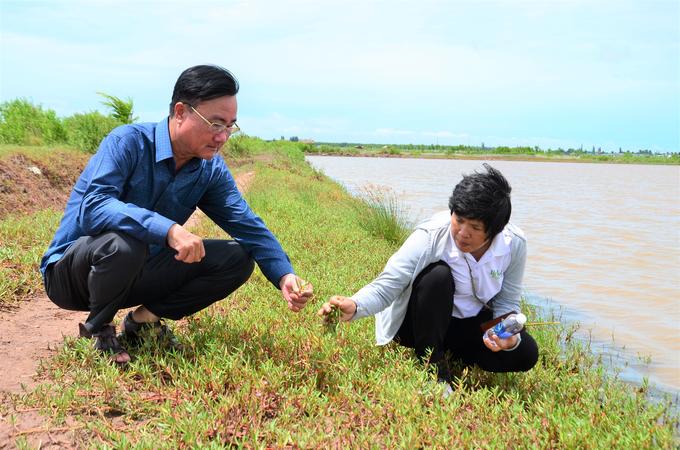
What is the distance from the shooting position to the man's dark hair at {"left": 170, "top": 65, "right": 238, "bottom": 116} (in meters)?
2.78

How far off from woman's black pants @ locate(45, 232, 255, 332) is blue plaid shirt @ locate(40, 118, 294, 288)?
68 millimetres

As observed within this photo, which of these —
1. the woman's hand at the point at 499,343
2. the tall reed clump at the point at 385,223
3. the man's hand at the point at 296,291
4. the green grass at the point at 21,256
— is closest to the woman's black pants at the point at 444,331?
the woman's hand at the point at 499,343

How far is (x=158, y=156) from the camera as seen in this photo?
9.59 ft

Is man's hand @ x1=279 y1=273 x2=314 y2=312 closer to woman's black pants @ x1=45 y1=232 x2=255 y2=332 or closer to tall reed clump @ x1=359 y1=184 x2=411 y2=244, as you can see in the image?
woman's black pants @ x1=45 y1=232 x2=255 y2=332

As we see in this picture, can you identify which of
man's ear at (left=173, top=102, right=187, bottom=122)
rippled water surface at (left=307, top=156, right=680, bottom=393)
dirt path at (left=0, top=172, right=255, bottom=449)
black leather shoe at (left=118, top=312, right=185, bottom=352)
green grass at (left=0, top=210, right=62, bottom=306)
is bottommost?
rippled water surface at (left=307, top=156, right=680, bottom=393)

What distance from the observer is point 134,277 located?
2840 mm

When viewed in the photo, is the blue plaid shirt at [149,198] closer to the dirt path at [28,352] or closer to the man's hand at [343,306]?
the man's hand at [343,306]

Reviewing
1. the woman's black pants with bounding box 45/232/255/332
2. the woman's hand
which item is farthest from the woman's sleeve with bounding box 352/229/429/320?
the woman's black pants with bounding box 45/232/255/332

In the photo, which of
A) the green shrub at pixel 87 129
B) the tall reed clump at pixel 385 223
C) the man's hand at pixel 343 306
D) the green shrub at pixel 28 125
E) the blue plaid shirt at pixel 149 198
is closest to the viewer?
the blue plaid shirt at pixel 149 198

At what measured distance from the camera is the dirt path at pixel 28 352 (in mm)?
2375

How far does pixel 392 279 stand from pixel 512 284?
637 mm

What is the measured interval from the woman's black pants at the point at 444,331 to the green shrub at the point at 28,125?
486 inches

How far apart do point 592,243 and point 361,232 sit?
4.53 meters

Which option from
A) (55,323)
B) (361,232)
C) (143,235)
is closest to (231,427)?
(143,235)
